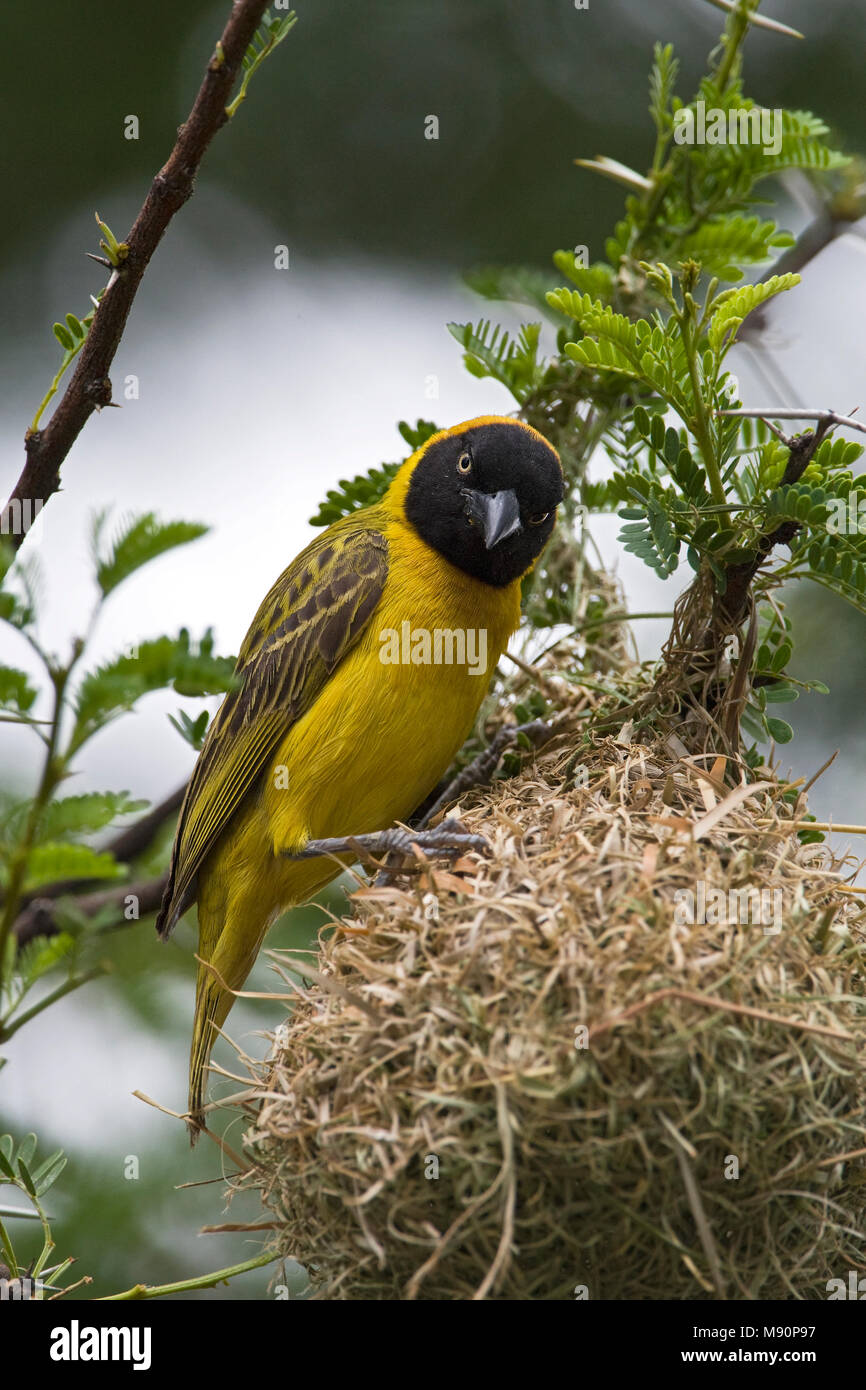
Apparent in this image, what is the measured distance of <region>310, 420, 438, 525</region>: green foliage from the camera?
11.9 feet

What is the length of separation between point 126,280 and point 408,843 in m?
1.29

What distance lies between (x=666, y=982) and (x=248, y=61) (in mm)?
1866

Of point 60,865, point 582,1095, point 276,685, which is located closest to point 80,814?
point 60,865

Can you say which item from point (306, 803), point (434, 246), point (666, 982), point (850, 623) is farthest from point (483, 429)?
point (434, 246)

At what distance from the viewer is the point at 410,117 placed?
277 inches

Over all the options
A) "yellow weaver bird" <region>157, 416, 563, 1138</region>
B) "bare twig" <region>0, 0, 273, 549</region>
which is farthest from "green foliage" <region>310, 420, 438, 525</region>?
"bare twig" <region>0, 0, 273, 549</region>

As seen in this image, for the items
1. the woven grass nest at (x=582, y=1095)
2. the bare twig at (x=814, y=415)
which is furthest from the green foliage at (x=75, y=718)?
the bare twig at (x=814, y=415)

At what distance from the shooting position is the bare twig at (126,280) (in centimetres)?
218

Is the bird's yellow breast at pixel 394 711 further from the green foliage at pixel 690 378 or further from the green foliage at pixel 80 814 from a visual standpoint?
the green foliage at pixel 80 814

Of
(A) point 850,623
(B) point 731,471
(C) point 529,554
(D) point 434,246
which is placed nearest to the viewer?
(B) point 731,471

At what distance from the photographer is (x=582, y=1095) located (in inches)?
77.5

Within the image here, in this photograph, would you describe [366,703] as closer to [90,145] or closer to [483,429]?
[483,429]

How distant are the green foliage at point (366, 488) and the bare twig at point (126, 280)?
4.42 ft

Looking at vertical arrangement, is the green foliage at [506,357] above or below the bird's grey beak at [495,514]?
above
